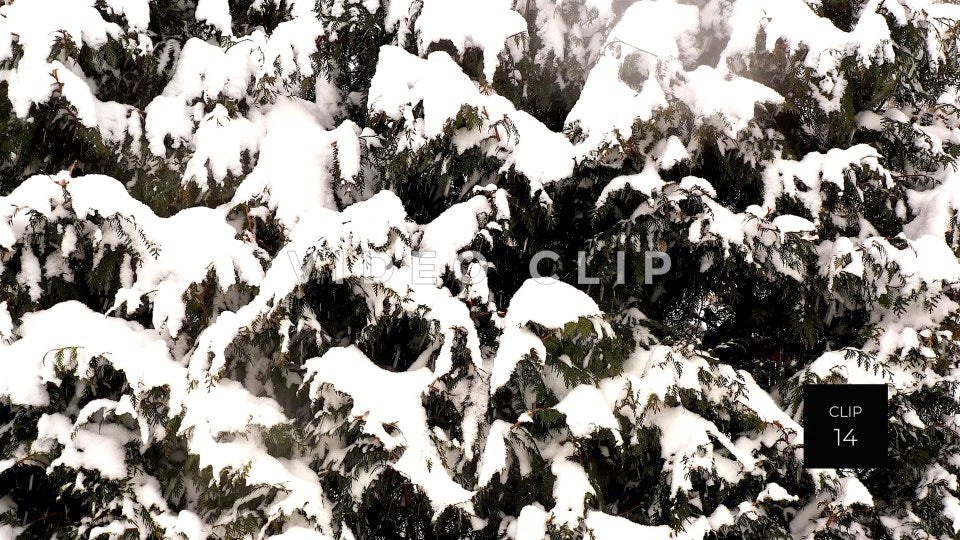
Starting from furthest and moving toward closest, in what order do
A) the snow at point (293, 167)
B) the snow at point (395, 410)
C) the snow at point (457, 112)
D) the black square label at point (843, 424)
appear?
the snow at point (293, 167) → the snow at point (457, 112) → the black square label at point (843, 424) → the snow at point (395, 410)

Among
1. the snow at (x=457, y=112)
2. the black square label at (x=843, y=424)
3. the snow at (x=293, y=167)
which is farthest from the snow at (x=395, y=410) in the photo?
the black square label at (x=843, y=424)

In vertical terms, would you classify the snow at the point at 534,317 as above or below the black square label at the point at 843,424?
above

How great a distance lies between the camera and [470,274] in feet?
7.92

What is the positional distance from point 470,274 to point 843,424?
1418mm

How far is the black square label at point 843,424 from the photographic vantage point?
2240 mm

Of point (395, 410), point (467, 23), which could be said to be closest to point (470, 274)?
point (395, 410)

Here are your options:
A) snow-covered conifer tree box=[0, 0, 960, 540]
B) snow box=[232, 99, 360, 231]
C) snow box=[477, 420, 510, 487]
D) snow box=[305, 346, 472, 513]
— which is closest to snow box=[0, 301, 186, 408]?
snow-covered conifer tree box=[0, 0, 960, 540]

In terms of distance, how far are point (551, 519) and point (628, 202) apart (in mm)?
1310

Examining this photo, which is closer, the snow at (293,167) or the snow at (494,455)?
the snow at (494,455)

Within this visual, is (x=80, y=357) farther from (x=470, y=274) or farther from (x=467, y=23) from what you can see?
(x=467, y=23)

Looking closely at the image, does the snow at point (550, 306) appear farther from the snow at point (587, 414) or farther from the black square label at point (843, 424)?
the black square label at point (843, 424)

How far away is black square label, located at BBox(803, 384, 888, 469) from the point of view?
224 centimetres

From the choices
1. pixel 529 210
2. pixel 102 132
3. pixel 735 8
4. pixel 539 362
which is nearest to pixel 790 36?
pixel 735 8

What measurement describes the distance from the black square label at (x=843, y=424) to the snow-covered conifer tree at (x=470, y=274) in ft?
0.49
